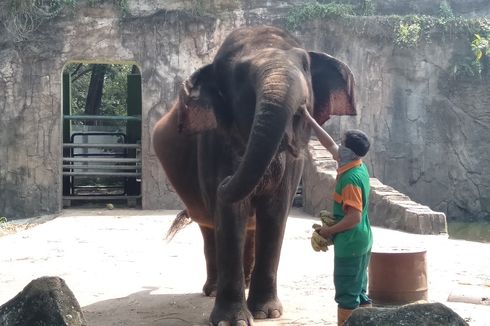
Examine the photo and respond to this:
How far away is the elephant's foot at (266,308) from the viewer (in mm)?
5555

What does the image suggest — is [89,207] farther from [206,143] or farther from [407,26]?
[206,143]

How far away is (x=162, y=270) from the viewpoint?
301 inches

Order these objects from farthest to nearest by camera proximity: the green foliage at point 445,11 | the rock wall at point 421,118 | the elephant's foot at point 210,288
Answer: the green foliage at point 445,11 → the rock wall at point 421,118 → the elephant's foot at point 210,288

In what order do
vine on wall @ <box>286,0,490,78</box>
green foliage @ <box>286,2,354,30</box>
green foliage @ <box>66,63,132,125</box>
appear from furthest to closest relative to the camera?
green foliage @ <box>66,63,132,125</box> → vine on wall @ <box>286,0,490,78</box> → green foliage @ <box>286,2,354,30</box>

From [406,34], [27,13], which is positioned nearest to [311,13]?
[406,34]

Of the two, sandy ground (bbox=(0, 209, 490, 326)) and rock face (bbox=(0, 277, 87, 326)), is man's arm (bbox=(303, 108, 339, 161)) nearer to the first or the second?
sandy ground (bbox=(0, 209, 490, 326))

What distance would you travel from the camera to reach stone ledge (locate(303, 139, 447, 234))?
33.1 feet

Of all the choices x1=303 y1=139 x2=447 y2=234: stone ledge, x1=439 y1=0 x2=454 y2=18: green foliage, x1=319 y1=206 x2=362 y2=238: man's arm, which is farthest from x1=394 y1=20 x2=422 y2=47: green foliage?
x1=319 y1=206 x2=362 y2=238: man's arm

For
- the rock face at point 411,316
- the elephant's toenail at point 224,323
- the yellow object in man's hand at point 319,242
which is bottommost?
the elephant's toenail at point 224,323

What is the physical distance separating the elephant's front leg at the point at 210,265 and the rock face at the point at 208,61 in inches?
268

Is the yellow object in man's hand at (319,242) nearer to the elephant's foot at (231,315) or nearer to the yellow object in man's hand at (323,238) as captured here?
the yellow object in man's hand at (323,238)

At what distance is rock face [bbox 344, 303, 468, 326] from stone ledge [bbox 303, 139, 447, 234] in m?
6.93

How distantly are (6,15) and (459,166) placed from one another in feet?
28.3

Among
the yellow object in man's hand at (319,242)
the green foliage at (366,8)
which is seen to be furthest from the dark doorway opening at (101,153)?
the yellow object in man's hand at (319,242)
